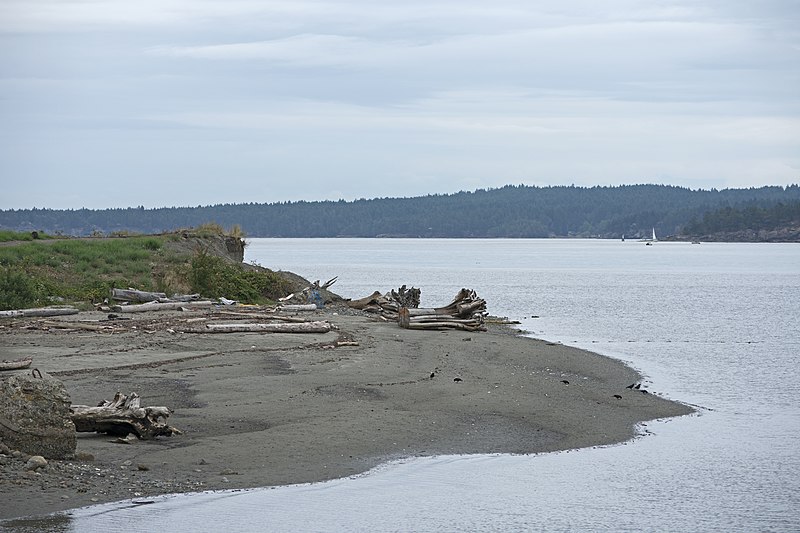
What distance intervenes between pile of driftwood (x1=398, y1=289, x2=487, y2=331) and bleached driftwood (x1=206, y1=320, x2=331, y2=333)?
347 centimetres

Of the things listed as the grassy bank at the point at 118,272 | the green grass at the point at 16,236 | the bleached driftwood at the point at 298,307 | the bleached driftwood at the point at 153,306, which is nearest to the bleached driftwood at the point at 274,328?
the bleached driftwood at the point at 153,306

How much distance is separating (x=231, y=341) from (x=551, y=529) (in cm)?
1125

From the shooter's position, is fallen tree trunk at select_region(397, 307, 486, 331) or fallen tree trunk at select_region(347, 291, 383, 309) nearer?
fallen tree trunk at select_region(397, 307, 486, 331)

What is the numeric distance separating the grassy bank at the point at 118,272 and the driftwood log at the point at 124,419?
13623mm

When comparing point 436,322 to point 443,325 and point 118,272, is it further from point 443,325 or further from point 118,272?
point 118,272

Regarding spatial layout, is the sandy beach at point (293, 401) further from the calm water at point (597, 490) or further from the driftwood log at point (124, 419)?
the calm water at point (597, 490)

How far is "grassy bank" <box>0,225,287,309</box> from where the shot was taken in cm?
2678

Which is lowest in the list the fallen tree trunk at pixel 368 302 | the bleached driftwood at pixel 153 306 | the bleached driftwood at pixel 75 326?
the fallen tree trunk at pixel 368 302

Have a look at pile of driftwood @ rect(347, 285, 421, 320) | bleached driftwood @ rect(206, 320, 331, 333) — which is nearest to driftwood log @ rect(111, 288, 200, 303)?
pile of driftwood @ rect(347, 285, 421, 320)

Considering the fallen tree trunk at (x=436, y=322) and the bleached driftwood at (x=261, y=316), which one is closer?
the bleached driftwood at (x=261, y=316)

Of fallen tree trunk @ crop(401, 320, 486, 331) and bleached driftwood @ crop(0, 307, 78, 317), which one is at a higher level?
bleached driftwood @ crop(0, 307, 78, 317)

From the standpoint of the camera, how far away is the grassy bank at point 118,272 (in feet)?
87.9

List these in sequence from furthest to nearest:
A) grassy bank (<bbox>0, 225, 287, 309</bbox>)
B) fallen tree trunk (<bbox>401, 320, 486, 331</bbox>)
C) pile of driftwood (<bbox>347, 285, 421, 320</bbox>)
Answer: pile of driftwood (<bbox>347, 285, 421, 320</bbox>) → grassy bank (<bbox>0, 225, 287, 309</bbox>) → fallen tree trunk (<bbox>401, 320, 486, 331</bbox>)

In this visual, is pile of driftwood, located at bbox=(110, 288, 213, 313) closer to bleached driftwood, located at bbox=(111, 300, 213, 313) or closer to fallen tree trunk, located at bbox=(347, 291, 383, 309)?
bleached driftwood, located at bbox=(111, 300, 213, 313)
